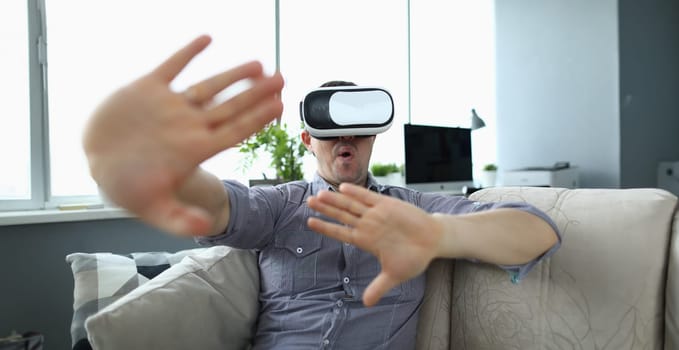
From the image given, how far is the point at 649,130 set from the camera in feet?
12.0

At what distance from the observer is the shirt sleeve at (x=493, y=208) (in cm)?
100

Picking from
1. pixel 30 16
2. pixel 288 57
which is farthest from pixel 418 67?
pixel 30 16

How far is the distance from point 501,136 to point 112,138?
3863 millimetres

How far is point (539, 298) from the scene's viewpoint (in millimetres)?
1063

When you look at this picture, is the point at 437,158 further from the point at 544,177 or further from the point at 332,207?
the point at 332,207

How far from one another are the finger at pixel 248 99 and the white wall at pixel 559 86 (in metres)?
3.39

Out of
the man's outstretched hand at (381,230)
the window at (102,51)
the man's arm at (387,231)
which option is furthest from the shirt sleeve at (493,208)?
the window at (102,51)

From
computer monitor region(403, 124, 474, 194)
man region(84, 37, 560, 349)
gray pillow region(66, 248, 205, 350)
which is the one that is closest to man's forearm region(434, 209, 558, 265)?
man region(84, 37, 560, 349)

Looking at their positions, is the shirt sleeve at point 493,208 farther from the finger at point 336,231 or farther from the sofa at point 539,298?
the finger at point 336,231

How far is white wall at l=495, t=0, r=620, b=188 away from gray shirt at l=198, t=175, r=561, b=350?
2.78 m

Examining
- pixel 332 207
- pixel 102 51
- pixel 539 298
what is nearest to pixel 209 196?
pixel 332 207

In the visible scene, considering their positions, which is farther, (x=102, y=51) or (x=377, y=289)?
(x=102, y=51)

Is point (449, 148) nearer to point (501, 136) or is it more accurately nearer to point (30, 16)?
point (501, 136)

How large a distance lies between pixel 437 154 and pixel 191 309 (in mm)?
2340
